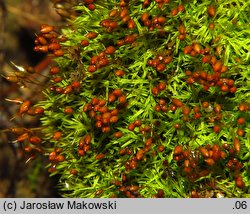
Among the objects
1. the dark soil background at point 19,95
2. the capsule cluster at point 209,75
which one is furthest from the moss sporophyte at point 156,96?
the dark soil background at point 19,95

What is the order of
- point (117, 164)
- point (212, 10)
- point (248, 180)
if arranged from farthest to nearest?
point (117, 164)
point (248, 180)
point (212, 10)

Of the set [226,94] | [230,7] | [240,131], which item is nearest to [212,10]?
[230,7]

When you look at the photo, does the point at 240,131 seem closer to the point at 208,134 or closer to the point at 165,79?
the point at 208,134

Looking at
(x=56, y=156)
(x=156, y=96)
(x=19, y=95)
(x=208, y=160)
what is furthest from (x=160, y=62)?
(x=19, y=95)

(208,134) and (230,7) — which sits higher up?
(230,7)

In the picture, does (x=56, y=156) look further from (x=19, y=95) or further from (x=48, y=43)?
(x=19, y=95)

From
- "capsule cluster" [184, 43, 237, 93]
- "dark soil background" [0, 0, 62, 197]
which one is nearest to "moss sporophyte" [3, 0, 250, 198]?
"capsule cluster" [184, 43, 237, 93]

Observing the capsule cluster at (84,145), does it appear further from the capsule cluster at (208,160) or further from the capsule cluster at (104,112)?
the capsule cluster at (208,160)
